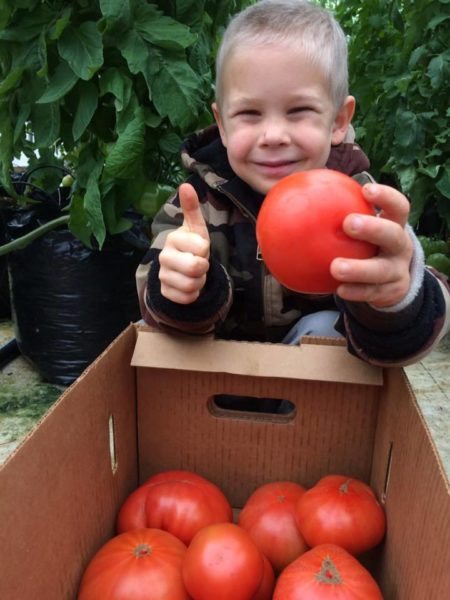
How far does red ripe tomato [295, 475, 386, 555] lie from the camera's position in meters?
0.91

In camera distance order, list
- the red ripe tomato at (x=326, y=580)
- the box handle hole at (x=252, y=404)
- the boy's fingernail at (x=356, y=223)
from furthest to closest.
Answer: the box handle hole at (x=252, y=404) → the red ripe tomato at (x=326, y=580) → the boy's fingernail at (x=356, y=223)

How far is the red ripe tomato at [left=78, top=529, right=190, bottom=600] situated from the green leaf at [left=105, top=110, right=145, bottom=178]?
0.90 meters

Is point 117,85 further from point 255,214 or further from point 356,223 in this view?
point 356,223

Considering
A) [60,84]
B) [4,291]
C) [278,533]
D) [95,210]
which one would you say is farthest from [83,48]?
[4,291]

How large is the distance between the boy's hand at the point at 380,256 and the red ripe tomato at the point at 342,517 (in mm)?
340

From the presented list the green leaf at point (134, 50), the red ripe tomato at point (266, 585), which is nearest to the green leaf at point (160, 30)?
the green leaf at point (134, 50)

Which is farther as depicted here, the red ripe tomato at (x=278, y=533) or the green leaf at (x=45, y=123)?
the green leaf at (x=45, y=123)

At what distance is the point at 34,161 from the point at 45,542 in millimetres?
1726

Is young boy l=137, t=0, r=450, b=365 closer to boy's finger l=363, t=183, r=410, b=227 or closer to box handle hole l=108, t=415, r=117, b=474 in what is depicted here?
boy's finger l=363, t=183, r=410, b=227

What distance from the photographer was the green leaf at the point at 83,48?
1.44 meters

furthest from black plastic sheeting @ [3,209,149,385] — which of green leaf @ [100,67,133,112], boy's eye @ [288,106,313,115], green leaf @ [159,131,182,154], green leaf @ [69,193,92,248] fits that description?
boy's eye @ [288,106,313,115]

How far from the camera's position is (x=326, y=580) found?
2.56 ft

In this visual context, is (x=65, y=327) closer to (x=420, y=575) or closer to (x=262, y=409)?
(x=262, y=409)

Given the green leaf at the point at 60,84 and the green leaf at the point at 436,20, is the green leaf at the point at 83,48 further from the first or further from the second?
the green leaf at the point at 436,20
